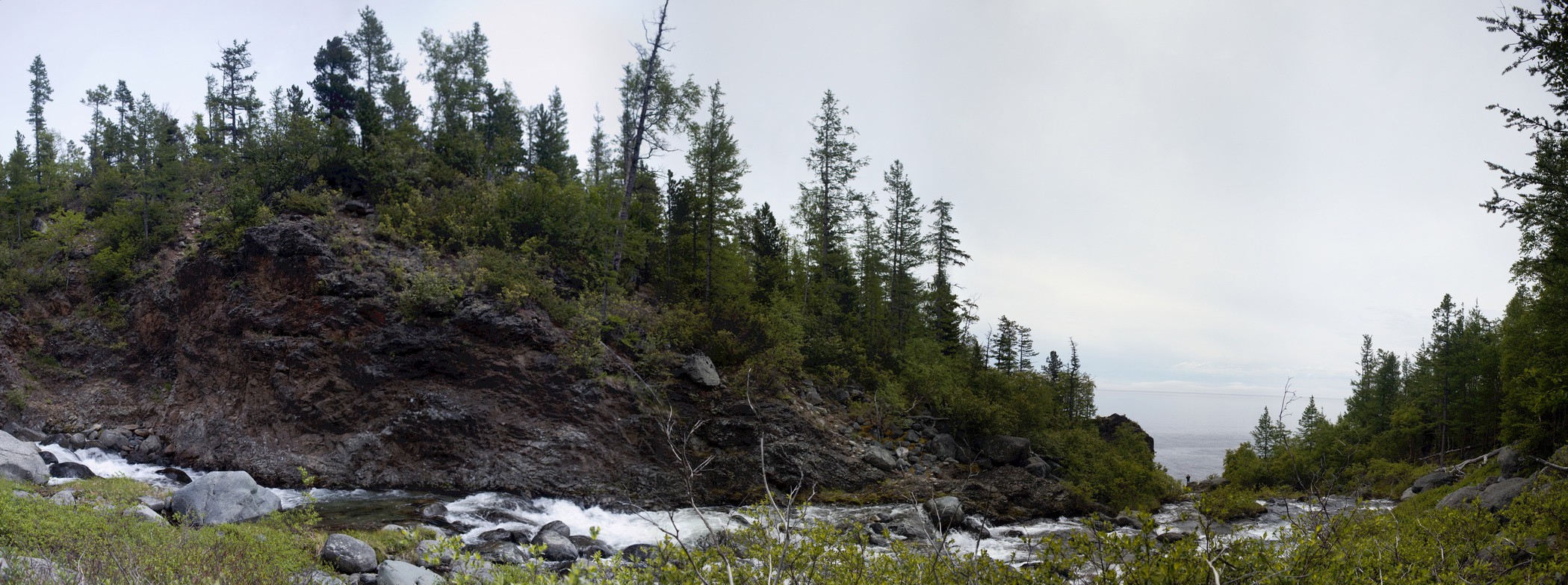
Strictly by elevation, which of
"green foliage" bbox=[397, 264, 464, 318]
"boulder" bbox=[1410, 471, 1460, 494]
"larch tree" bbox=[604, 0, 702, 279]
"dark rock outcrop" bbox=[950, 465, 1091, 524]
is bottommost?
"boulder" bbox=[1410, 471, 1460, 494]

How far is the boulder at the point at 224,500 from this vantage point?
37.5 feet

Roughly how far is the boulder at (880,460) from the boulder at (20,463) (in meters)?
20.0

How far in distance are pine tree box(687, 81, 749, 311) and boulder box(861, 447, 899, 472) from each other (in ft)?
37.2

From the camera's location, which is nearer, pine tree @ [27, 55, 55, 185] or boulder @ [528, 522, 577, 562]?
boulder @ [528, 522, 577, 562]

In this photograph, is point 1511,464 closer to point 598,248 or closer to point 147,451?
point 598,248

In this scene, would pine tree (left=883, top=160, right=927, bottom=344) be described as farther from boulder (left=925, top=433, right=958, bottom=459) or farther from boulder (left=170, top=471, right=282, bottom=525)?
boulder (left=170, top=471, right=282, bottom=525)

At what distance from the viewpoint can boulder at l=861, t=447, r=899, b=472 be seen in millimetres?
20531

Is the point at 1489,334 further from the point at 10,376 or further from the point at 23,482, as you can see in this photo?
A: the point at 10,376

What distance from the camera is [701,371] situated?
818 inches

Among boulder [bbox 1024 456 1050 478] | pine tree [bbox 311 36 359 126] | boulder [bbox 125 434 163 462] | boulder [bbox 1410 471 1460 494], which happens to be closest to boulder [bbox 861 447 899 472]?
boulder [bbox 1024 456 1050 478]

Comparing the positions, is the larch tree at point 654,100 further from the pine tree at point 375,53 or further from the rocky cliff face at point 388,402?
the pine tree at point 375,53

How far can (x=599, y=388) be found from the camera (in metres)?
19.0

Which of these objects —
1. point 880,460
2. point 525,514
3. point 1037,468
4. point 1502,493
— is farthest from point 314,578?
point 1502,493

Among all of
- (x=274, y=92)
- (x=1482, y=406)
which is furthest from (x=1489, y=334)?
(x=274, y=92)
